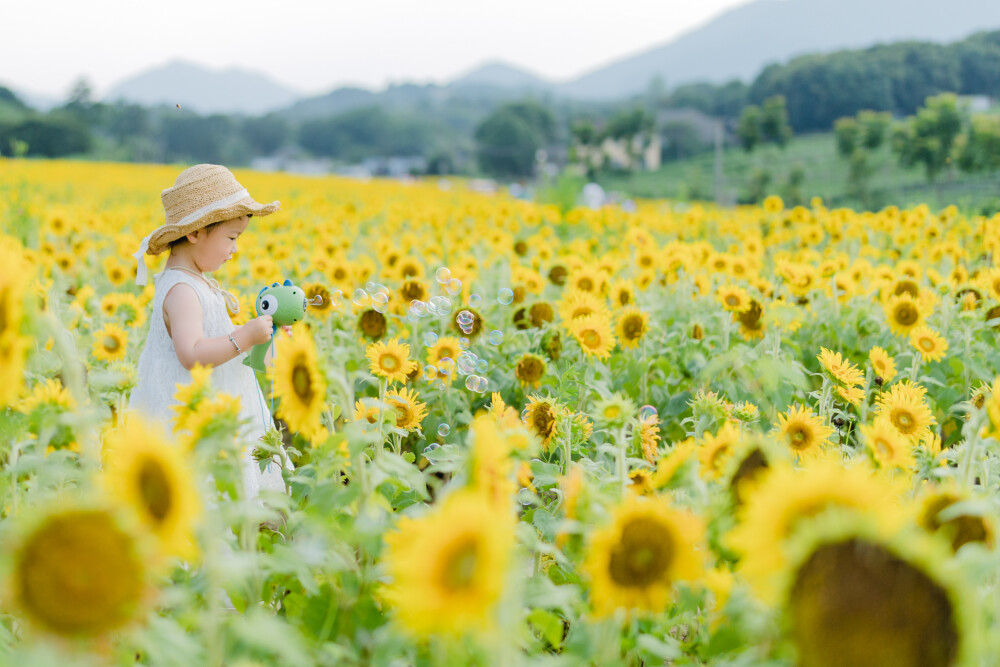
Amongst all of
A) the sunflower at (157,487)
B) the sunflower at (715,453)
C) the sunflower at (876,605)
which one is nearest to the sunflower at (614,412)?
the sunflower at (715,453)

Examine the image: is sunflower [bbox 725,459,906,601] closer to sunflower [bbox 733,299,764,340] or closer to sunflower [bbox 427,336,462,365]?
sunflower [bbox 427,336,462,365]

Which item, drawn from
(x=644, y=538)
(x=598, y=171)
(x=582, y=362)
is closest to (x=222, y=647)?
(x=644, y=538)

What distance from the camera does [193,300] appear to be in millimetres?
2789

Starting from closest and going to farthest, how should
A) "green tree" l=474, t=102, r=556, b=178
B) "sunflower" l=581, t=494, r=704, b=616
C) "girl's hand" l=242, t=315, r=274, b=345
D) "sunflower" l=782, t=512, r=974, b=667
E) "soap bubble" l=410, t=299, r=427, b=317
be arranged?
"sunflower" l=782, t=512, r=974, b=667
"sunflower" l=581, t=494, r=704, b=616
"girl's hand" l=242, t=315, r=274, b=345
"soap bubble" l=410, t=299, r=427, b=317
"green tree" l=474, t=102, r=556, b=178

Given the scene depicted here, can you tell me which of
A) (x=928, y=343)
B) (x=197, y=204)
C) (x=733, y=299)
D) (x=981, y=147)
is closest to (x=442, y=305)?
(x=197, y=204)

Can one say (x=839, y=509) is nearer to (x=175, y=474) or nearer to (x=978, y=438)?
(x=978, y=438)

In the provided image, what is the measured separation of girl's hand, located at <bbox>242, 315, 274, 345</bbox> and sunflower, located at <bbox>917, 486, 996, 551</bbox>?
6.50 feet

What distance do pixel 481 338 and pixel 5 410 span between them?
Answer: 7.45 feet

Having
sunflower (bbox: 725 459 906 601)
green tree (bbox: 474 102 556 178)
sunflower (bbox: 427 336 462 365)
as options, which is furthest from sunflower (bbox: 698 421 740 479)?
green tree (bbox: 474 102 556 178)

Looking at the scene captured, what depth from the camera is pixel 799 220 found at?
26.0ft

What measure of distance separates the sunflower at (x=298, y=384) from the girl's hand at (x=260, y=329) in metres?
1.10

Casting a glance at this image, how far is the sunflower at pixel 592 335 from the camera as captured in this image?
314 centimetres

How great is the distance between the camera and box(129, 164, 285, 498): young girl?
2.77 meters

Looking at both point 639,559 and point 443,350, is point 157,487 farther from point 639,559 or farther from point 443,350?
point 443,350
